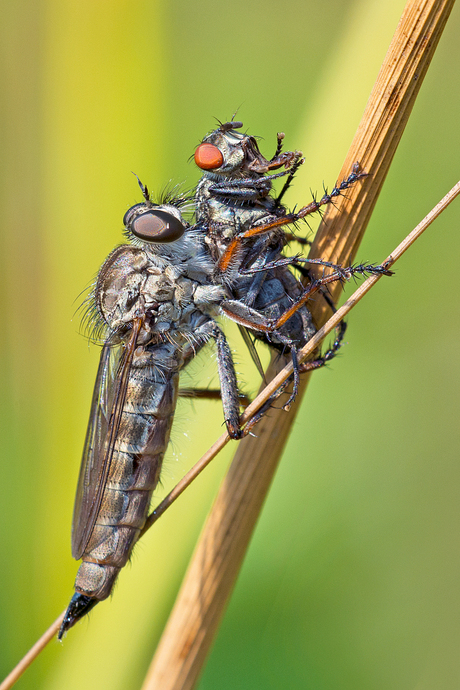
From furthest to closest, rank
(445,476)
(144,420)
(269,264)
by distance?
(445,476) < (144,420) < (269,264)

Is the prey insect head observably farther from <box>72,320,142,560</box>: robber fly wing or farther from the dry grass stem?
the dry grass stem

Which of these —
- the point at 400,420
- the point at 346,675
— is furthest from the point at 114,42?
the point at 346,675

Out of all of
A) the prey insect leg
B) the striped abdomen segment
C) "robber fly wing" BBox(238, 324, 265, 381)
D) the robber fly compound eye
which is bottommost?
the striped abdomen segment

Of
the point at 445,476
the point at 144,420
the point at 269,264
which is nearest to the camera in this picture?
the point at 269,264

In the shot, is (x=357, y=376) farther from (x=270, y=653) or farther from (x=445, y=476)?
(x=270, y=653)

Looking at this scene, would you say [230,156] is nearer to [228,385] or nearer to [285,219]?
[285,219]

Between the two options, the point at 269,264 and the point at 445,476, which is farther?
the point at 445,476

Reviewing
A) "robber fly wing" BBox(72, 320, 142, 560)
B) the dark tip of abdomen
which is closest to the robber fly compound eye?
"robber fly wing" BBox(72, 320, 142, 560)

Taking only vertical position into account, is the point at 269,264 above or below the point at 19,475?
above
